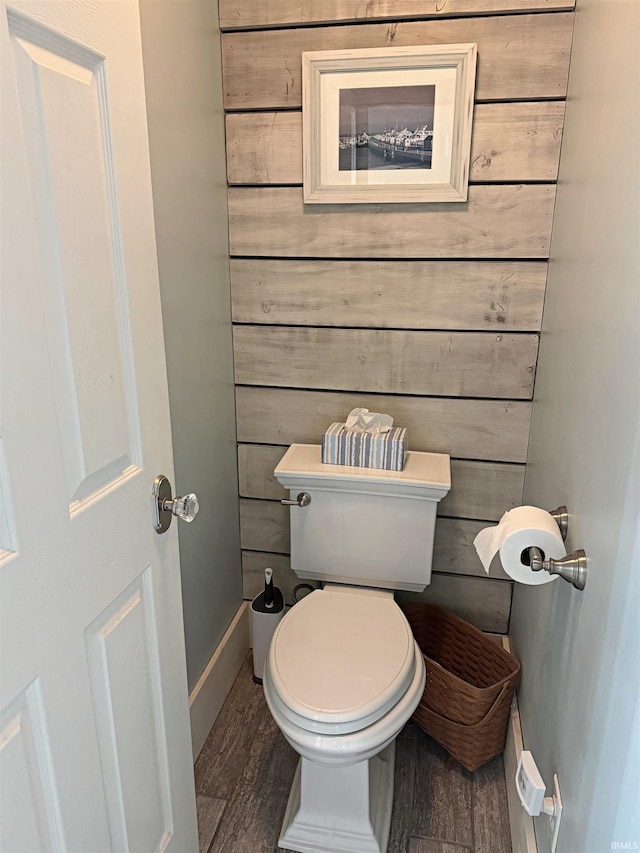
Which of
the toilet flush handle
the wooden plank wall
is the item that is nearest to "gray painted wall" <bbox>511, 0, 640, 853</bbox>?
the wooden plank wall

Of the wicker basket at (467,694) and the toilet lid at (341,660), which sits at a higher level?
the toilet lid at (341,660)

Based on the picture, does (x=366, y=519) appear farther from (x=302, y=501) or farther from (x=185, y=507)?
(x=185, y=507)

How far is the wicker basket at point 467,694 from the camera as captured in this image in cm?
157

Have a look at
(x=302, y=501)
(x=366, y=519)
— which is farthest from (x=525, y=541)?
(x=302, y=501)

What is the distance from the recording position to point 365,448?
67.0 inches

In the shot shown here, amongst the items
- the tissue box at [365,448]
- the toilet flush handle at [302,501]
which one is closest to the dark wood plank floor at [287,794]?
the toilet flush handle at [302,501]

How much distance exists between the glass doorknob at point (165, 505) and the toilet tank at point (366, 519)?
0.68 metres

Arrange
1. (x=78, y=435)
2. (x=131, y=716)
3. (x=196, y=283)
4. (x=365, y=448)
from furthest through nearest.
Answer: (x=365, y=448)
(x=196, y=283)
(x=131, y=716)
(x=78, y=435)

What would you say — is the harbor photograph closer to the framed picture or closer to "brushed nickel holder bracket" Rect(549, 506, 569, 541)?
the framed picture

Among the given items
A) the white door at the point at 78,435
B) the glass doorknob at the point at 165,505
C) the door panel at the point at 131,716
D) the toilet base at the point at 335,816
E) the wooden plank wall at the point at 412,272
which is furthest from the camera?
the wooden plank wall at the point at 412,272

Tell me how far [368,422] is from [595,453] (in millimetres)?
827

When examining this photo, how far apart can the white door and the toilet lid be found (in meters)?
0.36

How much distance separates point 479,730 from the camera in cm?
158

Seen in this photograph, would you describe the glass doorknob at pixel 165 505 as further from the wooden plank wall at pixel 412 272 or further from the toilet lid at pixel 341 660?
the wooden plank wall at pixel 412 272
